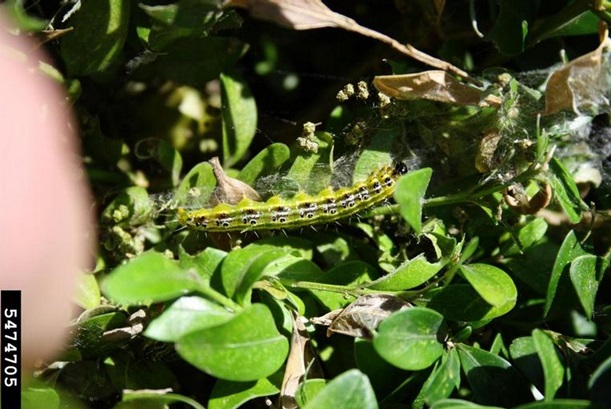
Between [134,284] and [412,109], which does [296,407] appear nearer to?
[134,284]

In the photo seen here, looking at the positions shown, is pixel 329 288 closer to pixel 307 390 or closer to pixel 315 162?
pixel 307 390

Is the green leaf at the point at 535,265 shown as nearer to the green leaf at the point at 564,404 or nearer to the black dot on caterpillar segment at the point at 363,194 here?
the black dot on caterpillar segment at the point at 363,194

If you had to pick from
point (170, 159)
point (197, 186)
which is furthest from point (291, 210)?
point (170, 159)

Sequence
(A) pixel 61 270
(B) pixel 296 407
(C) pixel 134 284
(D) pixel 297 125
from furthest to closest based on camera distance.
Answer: (D) pixel 297 125 < (A) pixel 61 270 < (B) pixel 296 407 < (C) pixel 134 284

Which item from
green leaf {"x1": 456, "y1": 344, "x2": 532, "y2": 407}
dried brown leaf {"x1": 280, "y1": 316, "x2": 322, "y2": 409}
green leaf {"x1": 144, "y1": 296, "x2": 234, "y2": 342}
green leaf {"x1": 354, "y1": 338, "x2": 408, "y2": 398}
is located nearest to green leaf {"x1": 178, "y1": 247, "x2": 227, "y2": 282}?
green leaf {"x1": 144, "y1": 296, "x2": 234, "y2": 342}

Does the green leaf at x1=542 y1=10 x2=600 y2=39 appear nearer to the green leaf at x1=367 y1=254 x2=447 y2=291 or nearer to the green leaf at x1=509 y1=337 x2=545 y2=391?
the green leaf at x1=367 y1=254 x2=447 y2=291

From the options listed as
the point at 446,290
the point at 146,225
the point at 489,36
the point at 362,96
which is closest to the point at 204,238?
the point at 146,225
